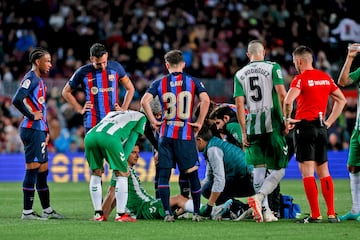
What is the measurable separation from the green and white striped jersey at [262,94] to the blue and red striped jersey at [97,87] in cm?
196

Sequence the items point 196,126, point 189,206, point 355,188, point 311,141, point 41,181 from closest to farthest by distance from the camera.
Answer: point 311,141, point 196,126, point 355,188, point 189,206, point 41,181

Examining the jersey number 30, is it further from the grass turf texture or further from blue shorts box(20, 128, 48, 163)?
blue shorts box(20, 128, 48, 163)

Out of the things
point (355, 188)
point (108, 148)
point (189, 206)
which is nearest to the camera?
point (108, 148)

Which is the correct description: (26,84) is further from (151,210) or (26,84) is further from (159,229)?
(159,229)

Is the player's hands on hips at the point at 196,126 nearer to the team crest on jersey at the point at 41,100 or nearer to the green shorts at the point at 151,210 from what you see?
the green shorts at the point at 151,210

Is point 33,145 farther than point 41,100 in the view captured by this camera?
No

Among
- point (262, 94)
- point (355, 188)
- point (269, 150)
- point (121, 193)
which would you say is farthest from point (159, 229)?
point (355, 188)

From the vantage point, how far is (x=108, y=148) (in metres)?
11.1

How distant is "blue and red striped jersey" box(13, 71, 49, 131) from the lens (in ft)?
39.1

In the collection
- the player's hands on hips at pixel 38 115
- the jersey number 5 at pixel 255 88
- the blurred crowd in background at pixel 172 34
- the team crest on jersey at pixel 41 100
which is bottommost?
the player's hands on hips at pixel 38 115

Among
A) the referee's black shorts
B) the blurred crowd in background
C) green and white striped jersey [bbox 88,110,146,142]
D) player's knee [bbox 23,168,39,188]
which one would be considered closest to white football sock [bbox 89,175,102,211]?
green and white striped jersey [bbox 88,110,146,142]

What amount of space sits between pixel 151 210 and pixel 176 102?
150cm

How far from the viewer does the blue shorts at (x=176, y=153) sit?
1127cm

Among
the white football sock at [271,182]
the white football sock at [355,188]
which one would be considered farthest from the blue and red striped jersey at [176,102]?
the white football sock at [355,188]
